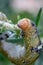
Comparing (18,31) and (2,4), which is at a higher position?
(18,31)

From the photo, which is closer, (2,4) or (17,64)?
(17,64)

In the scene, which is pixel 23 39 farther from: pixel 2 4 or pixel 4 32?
pixel 2 4

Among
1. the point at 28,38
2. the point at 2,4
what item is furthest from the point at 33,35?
the point at 2,4

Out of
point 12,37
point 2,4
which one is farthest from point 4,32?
point 2,4

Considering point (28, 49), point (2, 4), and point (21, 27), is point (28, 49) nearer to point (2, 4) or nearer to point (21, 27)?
point (21, 27)

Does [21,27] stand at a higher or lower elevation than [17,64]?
higher

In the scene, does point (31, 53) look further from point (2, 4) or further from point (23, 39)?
point (2, 4)

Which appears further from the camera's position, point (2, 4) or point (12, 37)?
point (2, 4)
